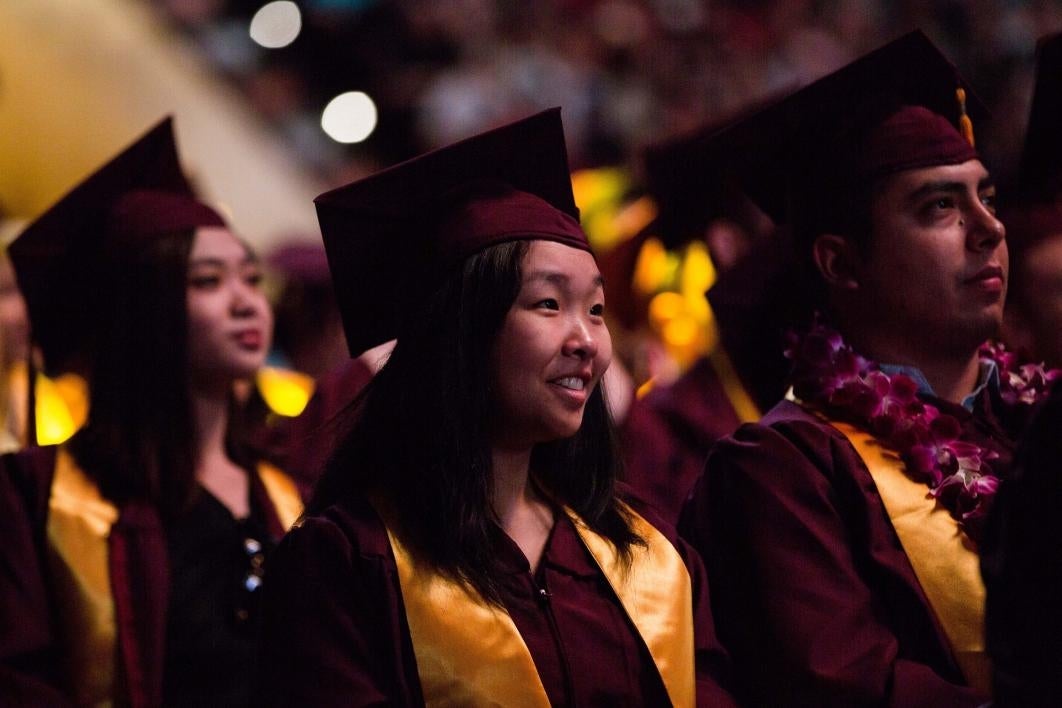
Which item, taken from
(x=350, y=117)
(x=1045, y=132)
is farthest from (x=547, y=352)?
(x=350, y=117)

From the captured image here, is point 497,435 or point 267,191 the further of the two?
point 267,191

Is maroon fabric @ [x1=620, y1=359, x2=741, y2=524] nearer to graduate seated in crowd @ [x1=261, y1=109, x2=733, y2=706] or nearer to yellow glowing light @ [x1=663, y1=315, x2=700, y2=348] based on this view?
yellow glowing light @ [x1=663, y1=315, x2=700, y2=348]

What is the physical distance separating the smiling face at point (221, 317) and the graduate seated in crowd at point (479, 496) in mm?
835

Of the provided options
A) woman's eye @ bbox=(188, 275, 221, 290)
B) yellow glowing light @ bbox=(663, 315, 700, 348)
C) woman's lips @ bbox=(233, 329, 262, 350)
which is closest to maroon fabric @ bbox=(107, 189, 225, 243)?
woman's eye @ bbox=(188, 275, 221, 290)

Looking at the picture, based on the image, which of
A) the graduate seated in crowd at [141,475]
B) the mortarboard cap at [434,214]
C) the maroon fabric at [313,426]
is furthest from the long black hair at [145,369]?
the mortarboard cap at [434,214]

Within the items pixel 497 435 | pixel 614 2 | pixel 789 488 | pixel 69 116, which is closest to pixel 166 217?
pixel 497 435

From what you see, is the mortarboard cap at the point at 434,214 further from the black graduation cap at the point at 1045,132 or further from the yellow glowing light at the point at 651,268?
the yellow glowing light at the point at 651,268

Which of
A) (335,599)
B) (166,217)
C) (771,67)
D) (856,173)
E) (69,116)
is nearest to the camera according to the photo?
(335,599)

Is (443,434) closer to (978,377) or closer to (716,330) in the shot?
(978,377)

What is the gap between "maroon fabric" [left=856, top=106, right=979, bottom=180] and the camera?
2344 mm

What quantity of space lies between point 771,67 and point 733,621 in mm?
6042

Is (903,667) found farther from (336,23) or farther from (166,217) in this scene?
(336,23)

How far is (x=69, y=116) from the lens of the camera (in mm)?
6500

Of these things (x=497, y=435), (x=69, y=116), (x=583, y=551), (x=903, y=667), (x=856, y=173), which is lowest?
(x=903, y=667)
